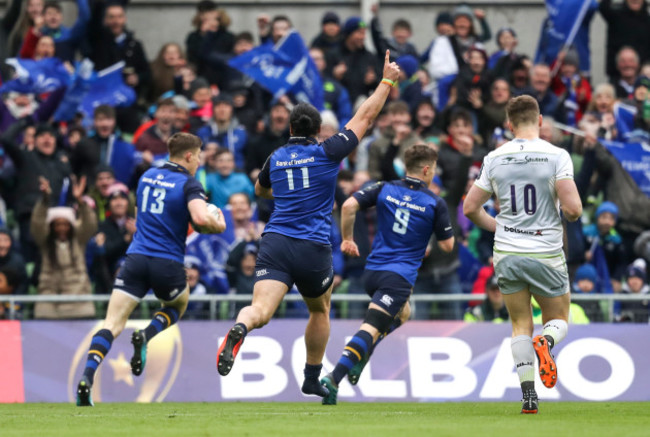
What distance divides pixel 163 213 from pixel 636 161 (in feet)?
25.0

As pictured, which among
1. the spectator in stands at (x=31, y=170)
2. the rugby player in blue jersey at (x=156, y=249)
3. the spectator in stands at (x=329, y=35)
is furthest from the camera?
the spectator in stands at (x=329, y=35)

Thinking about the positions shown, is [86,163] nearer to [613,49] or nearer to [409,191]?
[409,191]

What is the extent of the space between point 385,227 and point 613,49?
30.0 ft

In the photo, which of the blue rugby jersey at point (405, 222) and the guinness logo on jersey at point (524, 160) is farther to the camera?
the blue rugby jersey at point (405, 222)

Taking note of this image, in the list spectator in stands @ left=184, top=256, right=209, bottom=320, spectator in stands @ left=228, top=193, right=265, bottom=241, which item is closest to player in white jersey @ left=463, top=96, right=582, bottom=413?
spectator in stands @ left=184, top=256, right=209, bottom=320

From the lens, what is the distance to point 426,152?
12.1m

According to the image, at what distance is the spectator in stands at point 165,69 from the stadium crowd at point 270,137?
0.08 ft

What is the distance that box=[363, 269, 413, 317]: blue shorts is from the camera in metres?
11.8

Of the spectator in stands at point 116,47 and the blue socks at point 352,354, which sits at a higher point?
the spectator in stands at point 116,47

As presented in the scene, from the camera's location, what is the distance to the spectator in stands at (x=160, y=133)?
54.1 ft

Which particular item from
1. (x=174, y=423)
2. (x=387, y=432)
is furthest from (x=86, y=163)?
(x=387, y=432)

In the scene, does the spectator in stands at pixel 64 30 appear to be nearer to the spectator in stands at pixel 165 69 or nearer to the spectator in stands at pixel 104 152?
the spectator in stands at pixel 165 69

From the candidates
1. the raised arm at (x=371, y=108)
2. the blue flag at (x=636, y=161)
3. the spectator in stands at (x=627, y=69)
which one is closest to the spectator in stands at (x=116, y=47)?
the blue flag at (x=636, y=161)

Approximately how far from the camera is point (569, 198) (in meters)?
9.43
